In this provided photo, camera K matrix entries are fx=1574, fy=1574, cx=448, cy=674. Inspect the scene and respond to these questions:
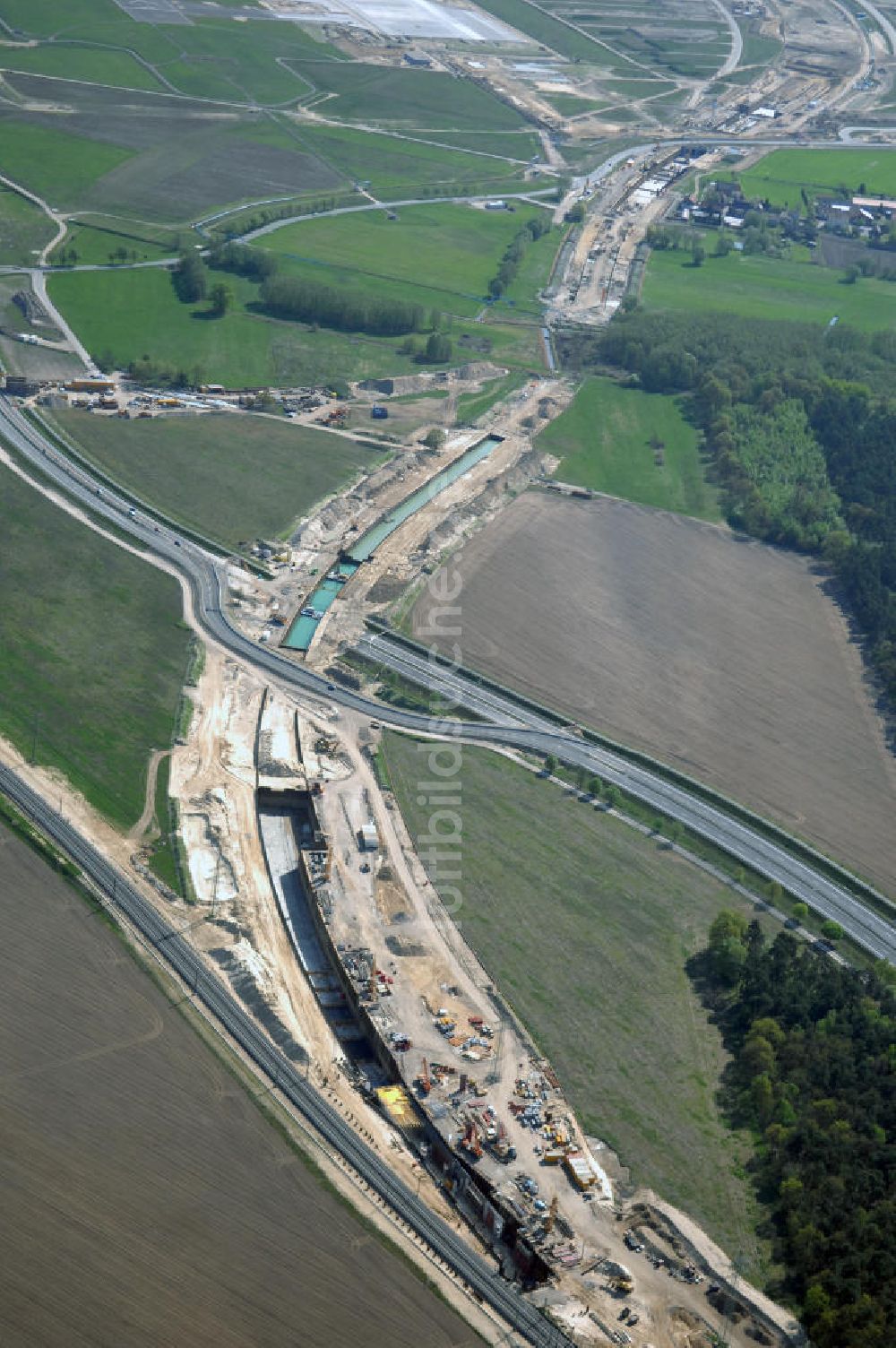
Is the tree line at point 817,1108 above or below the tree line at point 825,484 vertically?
below

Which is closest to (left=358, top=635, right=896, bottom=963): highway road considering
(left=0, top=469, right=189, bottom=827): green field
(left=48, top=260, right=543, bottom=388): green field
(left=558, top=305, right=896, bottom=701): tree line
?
(left=0, top=469, right=189, bottom=827): green field

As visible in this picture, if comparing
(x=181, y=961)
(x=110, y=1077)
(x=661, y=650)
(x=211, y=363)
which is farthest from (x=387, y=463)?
(x=110, y=1077)

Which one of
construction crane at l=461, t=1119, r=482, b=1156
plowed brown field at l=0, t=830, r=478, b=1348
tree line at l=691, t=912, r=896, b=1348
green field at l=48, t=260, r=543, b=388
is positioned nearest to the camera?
plowed brown field at l=0, t=830, r=478, b=1348

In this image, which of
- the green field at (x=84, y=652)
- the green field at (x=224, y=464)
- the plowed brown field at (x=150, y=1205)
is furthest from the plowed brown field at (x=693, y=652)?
A: the plowed brown field at (x=150, y=1205)

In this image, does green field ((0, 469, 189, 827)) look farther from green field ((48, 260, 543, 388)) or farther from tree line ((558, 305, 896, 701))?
tree line ((558, 305, 896, 701))

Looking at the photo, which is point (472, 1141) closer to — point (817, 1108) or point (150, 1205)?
point (150, 1205)

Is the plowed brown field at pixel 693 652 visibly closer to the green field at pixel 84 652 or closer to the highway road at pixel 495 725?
the highway road at pixel 495 725

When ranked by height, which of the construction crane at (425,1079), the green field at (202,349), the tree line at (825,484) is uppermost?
the tree line at (825,484)
